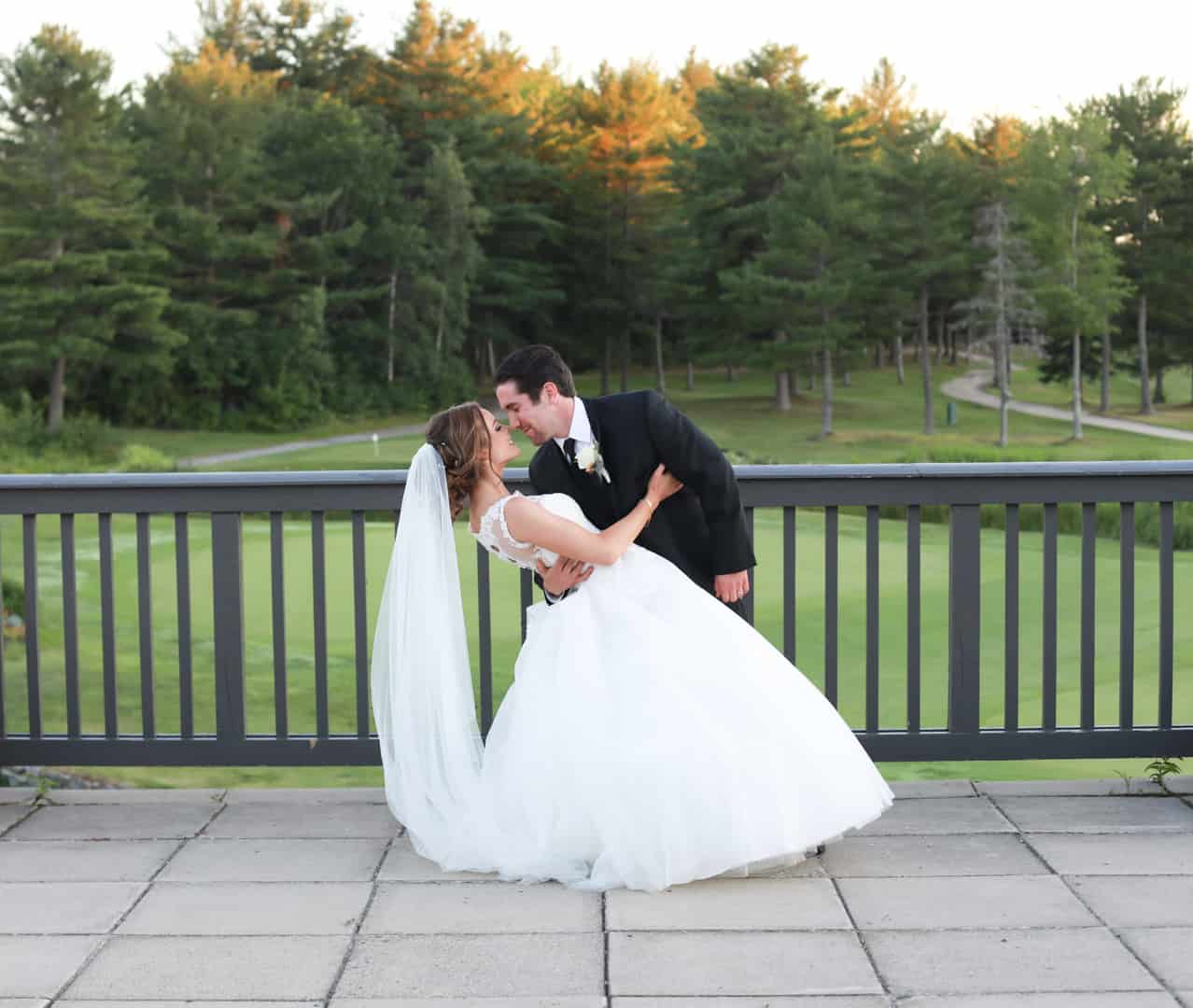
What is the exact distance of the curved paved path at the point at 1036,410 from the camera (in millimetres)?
43906

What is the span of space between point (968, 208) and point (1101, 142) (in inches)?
228

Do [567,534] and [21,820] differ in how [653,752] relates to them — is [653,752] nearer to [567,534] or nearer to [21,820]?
[567,534]

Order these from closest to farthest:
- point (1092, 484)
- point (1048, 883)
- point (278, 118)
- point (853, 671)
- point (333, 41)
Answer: point (1048, 883)
point (1092, 484)
point (853, 671)
point (278, 118)
point (333, 41)

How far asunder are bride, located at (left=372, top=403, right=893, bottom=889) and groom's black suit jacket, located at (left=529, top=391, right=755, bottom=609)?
7 cm

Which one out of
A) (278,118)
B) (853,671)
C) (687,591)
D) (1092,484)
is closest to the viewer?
(687,591)

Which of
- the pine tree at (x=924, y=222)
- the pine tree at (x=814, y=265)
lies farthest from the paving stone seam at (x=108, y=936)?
the pine tree at (x=924, y=222)

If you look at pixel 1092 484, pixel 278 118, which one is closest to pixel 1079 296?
pixel 278 118

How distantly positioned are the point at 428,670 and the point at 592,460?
0.64 m

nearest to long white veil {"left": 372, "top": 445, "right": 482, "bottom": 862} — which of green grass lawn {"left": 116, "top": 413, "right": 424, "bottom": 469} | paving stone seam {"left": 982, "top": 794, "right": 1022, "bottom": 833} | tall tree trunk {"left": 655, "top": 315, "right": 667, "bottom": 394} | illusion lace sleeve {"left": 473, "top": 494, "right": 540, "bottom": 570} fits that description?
illusion lace sleeve {"left": 473, "top": 494, "right": 540, "bottom": 570}

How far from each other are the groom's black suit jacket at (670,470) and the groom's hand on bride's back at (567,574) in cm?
21

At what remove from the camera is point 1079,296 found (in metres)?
44.2

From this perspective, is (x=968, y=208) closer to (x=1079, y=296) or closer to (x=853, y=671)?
(x=1079, y=296)

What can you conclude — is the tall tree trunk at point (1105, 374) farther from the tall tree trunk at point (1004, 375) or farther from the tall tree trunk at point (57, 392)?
the tall tree trunk at point (57, 392)

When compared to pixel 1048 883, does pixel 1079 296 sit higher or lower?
higher
